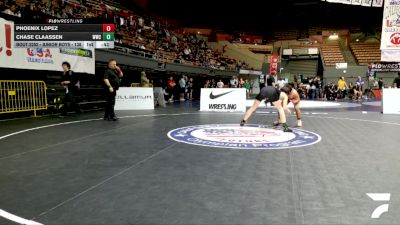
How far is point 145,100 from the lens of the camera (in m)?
13.5

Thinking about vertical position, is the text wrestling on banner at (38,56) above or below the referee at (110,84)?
above

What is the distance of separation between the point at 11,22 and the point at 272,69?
2466cm

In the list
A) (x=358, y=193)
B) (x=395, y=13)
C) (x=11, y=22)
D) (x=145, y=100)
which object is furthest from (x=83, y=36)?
(x=395, y=13)

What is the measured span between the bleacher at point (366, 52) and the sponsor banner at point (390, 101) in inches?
969

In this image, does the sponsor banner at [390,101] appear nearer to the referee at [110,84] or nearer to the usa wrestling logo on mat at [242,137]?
the usa wrestling logo on mat at [242,137]

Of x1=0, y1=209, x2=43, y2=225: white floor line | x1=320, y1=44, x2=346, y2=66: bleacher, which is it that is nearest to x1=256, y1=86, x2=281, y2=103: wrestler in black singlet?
x1=0, y1=209, x2=43, y2=225: white floor line

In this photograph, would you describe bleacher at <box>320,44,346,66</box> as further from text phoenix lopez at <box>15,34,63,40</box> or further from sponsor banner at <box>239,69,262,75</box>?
text phoenix lopez at <box>15,34,63,40</box>

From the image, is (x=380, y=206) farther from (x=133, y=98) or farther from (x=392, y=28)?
(x=133, y=98)

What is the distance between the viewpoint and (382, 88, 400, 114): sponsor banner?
12148 millimetres

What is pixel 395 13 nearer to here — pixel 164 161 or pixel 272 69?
pixel 164 161

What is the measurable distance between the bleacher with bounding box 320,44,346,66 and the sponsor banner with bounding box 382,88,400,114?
24.8 meters

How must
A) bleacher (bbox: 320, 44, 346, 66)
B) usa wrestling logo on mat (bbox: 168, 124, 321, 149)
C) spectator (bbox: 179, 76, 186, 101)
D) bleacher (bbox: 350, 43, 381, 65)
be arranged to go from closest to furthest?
usa wrestling logo on mat (bbox: 168, 124, 321, 149), spectator (bbox: 179, 76, 186, 101), bleacher (bbox: 350, 43, 381, 65), bleacher (bbox: 320, 44, 346, 66)
